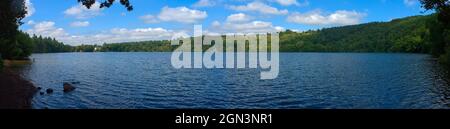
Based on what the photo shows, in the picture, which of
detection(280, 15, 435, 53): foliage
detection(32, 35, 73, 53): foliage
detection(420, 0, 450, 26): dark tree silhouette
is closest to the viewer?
detection(420, 0, 450, 26): dark tree silhouette

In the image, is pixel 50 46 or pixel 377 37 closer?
pixel 377 37

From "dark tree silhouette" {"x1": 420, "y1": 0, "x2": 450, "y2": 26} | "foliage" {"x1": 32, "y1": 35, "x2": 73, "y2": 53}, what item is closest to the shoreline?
"dark tree silhouette" {"x1": 420, "y1": 0, "x2": 450, "y2": 26}

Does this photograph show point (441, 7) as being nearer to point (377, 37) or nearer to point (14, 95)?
point (14, 95)

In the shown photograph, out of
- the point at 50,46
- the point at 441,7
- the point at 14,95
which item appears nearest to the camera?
the point at 441,7

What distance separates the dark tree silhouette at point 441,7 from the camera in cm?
2654

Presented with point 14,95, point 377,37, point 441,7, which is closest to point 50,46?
point 377,37

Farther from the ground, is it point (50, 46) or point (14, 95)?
point (50, 46)

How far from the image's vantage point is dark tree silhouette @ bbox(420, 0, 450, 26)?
26544 mm

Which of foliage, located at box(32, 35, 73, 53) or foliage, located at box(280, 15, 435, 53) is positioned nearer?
foliage, located at box(280, 15, 435, 53)

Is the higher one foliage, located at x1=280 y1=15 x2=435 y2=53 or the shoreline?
foliage, located at x1=280 y1=15 x2=435 y2=53

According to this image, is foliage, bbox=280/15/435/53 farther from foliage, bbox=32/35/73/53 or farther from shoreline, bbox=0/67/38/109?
foliage, bbox=32/35/73/53

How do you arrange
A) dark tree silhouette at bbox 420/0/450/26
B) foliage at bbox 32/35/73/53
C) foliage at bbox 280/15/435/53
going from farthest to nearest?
foliage at bbox 32/35/73/53, foliage at bbox 280/15/435/53, dark tree silhouette at bbox 420/0/450/26

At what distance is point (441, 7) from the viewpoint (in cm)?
2841
